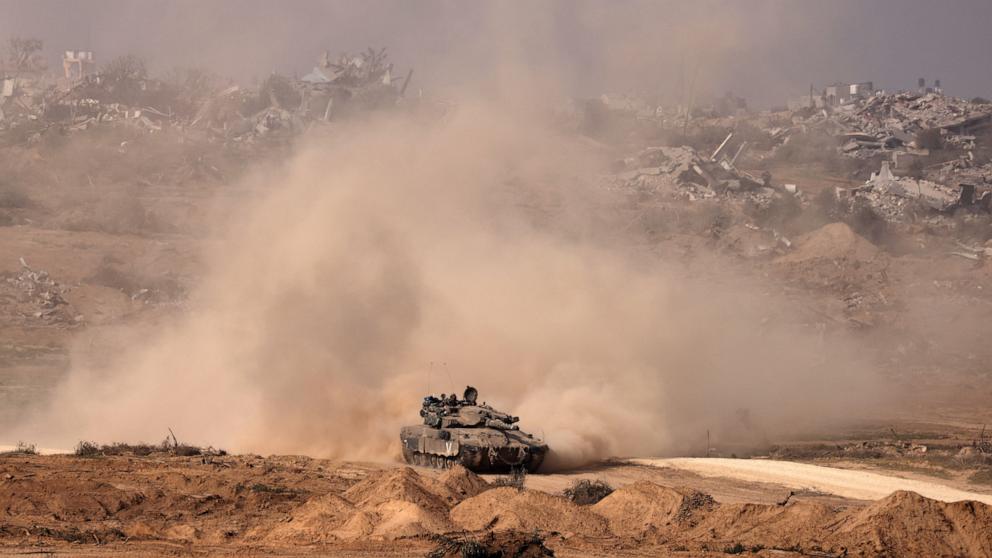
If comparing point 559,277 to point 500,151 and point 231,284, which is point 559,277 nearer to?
point 231,284

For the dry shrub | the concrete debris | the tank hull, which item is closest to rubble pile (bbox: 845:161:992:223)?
the concrete debris

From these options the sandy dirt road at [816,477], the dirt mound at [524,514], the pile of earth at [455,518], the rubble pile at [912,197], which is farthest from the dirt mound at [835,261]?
the dirt mound at [524,514]

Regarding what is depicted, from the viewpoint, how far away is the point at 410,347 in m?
38.8

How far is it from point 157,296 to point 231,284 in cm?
1421

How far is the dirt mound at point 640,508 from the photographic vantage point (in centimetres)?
2075

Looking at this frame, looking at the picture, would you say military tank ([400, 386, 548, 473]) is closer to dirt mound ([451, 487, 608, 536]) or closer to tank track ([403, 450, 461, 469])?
tank track ([403, 450, 461, 469])

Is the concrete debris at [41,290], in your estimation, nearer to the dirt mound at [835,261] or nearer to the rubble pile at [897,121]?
the dirt mound at [835,261]

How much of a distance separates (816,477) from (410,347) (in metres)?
13.5

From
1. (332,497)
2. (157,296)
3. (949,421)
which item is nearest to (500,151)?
(157,296)

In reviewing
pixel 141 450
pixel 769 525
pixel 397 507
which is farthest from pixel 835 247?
pixel 397 507

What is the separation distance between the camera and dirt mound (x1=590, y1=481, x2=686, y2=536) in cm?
2075

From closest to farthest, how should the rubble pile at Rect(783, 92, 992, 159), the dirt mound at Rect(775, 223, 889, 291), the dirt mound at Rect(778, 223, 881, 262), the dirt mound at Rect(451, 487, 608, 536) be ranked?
the dirt mound at Rect(451, 487, 608, 536), the dirt mound at Rect(775, 223, 889, 291), the dirt mound at Rect(778, 223, 881, 262), the rubble pile at Rect(783, 92, 992, 159)

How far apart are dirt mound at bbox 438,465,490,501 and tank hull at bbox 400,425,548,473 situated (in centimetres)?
393

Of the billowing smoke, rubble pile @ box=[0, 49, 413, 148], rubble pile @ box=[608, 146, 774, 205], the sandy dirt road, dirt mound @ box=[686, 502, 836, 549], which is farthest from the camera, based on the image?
rubble pile @ box=[0, 49, 413, 148]
